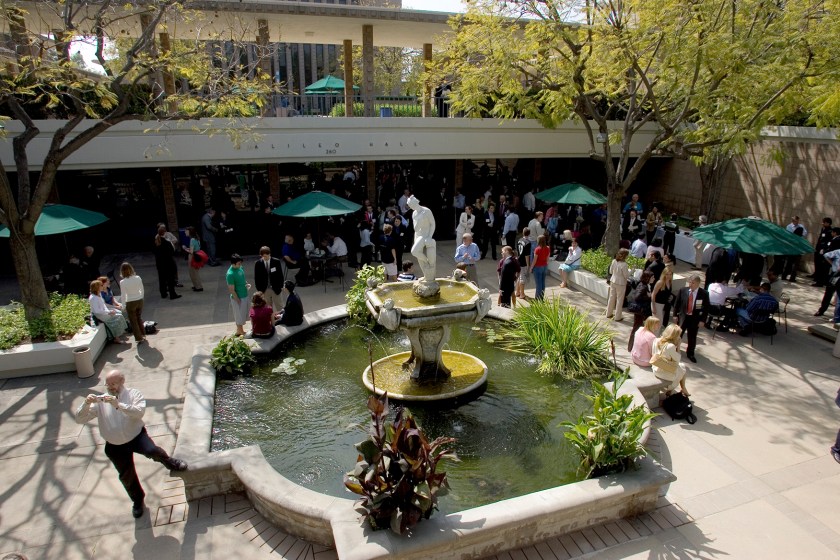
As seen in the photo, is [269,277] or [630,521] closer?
[630,521]

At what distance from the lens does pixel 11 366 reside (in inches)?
357

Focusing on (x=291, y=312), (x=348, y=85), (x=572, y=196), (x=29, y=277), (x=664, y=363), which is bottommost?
(x=291, y=312)

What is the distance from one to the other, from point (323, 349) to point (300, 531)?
4361 millimetres

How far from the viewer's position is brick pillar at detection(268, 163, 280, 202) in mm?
17719

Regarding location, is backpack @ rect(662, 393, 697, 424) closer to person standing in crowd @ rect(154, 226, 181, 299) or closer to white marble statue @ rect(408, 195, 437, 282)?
white marble statue @ rect(408, 195, 437, 282)

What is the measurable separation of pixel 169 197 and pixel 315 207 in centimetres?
589

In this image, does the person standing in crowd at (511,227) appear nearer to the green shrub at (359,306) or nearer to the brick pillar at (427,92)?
the brick pillar at (427,92)

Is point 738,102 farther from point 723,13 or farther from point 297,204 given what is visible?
point 297,204

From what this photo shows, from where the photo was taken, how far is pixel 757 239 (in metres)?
10.9

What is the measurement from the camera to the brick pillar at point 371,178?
1845 cm

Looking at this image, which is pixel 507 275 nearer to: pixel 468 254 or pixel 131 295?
pixel 468 254

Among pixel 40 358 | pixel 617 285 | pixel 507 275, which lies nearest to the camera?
pixel 40 358

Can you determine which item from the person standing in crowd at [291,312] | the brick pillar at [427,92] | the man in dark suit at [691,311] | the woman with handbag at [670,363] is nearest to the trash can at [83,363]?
the person standing in crowd at [291,312]

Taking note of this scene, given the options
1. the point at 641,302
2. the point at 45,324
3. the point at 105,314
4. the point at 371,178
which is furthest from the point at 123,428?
the point at 371,178
